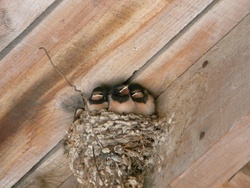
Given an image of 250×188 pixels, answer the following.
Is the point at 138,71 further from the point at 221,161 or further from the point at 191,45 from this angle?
the point at 221,161

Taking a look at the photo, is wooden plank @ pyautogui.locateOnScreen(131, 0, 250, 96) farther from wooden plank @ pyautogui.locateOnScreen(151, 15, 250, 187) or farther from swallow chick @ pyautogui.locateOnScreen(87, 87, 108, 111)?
swallow chick @ pyautogui.locateOnScreen(87, 87, 108, 111)

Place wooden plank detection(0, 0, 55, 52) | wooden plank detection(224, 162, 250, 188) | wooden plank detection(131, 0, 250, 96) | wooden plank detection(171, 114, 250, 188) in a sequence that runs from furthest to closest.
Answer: wooden plank detection(131, 0, 250, 96) → wooden plank detection(0, 0, 55, 52) → wooden plank detection(224, 162, 250, 188) → wooden plank detection(171, 114, 250, 188)

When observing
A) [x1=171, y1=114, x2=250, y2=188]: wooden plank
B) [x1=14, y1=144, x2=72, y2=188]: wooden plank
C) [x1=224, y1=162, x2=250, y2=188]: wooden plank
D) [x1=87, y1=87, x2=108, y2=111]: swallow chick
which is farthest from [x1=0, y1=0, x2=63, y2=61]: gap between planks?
[x1=224, y1=162, x2=250, y2=188]: wooden plank

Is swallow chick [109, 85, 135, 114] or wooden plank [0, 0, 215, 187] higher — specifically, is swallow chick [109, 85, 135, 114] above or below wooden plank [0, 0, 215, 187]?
below

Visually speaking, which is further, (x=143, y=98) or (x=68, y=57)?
(x=143, y=98)

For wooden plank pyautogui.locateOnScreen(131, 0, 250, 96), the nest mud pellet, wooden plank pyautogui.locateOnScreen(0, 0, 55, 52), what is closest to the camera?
wooden plank pyautogui.locateOnScreen(0, 0, 55, 52)

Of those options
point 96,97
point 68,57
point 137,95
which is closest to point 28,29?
point 68,57

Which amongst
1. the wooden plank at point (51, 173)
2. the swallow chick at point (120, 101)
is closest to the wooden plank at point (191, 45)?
the swallow chick at point (120, 101)
